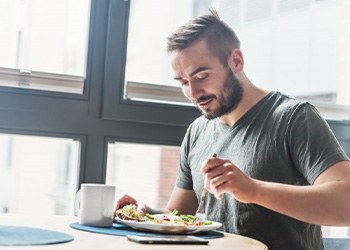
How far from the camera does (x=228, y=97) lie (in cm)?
204

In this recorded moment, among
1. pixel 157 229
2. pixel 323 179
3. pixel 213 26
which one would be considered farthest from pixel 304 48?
pixel 157 229

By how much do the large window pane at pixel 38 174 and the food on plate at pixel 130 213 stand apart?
1.82 ft

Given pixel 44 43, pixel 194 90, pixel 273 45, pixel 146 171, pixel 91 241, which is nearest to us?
pixel 91 241

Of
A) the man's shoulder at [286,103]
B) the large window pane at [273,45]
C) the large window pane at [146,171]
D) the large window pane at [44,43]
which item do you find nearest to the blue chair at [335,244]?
the man's shoulder at [286,103]

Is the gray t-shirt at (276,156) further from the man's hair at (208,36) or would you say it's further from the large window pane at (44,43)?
the large window pane at (44,43)

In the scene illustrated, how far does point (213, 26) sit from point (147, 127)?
529mm

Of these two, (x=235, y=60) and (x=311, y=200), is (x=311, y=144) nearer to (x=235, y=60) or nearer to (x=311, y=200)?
(x=311, y=200)

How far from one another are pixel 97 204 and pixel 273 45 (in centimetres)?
134

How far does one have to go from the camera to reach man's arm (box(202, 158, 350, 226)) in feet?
5.29

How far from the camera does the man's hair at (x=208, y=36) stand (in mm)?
2051

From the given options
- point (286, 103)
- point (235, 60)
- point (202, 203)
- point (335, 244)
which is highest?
point (235, 60)

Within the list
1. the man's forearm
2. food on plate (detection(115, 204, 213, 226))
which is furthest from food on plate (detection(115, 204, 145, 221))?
the man's forearm

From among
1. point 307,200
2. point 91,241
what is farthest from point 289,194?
point 91,241

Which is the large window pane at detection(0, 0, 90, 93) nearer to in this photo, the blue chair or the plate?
the plate
